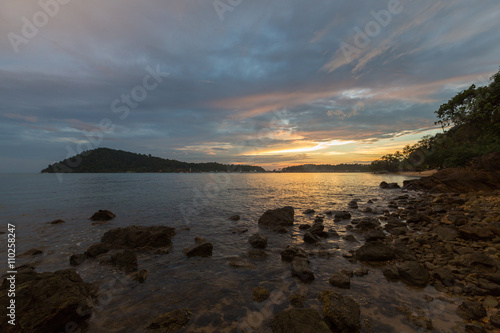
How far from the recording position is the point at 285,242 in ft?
45.4

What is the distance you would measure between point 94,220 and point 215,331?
21.2 meters

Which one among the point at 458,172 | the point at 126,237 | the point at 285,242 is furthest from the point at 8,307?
the point at 458,172

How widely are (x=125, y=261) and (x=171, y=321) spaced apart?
18.7 ft

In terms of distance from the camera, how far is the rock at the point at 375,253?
989 centimetres

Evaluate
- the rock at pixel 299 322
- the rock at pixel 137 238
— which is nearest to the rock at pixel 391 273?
the rock at pixel 299 322

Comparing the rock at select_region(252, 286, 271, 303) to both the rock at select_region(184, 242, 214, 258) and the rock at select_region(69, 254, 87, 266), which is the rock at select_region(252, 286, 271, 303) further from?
the rock at select_region(69, 254, 87, 266)

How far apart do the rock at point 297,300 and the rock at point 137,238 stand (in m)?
9.84

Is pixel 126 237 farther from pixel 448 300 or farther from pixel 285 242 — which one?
pixel 448 300

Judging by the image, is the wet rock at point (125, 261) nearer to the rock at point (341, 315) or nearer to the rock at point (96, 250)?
the rock at point (96, 250)

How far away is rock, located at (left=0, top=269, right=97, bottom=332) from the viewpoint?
5.50 meters

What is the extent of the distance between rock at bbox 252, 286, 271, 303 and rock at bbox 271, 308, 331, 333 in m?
1.31

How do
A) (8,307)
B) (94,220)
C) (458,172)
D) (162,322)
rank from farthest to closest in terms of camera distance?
(458,172) → (94,220) → (162,322) → (8,307)

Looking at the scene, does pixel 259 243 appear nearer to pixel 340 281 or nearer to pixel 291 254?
pixel 291 254

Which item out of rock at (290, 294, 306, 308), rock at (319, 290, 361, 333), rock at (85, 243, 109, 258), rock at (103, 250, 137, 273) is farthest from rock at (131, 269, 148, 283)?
rock at (319, 290, 361, 333)
